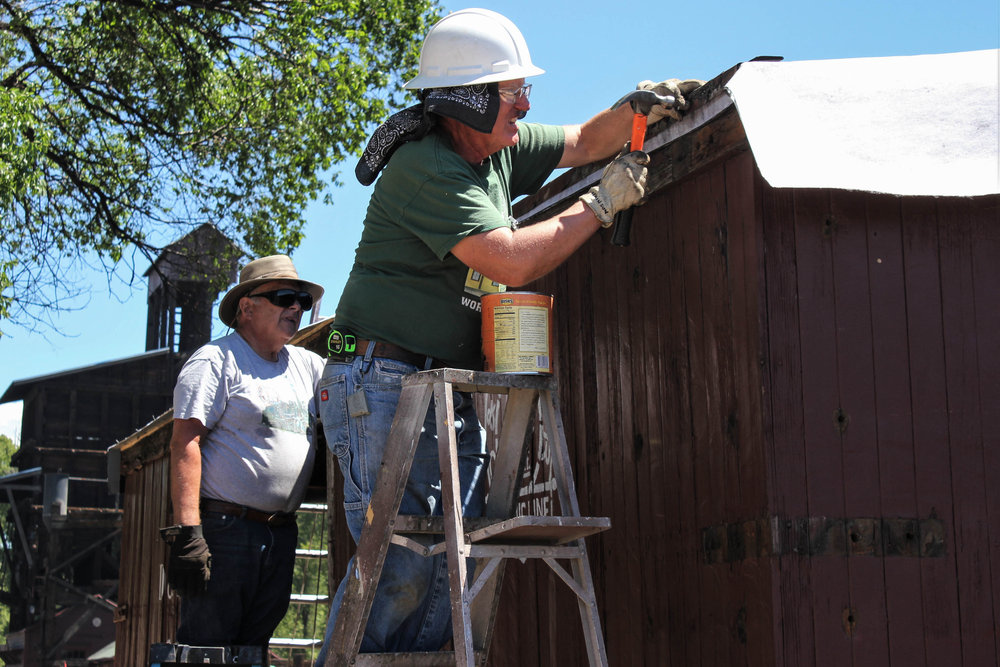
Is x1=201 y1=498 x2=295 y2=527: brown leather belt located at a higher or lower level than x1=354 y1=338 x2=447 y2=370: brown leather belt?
lower

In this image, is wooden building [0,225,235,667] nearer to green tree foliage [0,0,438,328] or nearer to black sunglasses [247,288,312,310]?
green tree foliage [0,0,438,328]

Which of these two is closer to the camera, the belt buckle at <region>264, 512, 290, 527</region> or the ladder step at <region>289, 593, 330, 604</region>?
the belt buckle at <region>264, 512, 290, 527</region>

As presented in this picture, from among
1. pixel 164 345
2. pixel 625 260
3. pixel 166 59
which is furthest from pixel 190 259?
pixel 164 345

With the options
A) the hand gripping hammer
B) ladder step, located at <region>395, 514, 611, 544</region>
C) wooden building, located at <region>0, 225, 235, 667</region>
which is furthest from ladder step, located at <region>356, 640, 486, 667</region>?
wooden building, located at <region>0, 225, 235, 667</region>

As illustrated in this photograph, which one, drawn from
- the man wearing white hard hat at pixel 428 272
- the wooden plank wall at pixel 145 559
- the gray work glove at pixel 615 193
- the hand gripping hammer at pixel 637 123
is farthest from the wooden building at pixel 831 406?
the wooden plank wall at pixel 145 559

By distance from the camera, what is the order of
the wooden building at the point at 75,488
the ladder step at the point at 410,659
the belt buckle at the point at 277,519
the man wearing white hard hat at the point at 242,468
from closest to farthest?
the ladder step at the point at 410,659 → the man wearing white hard hat at the point at 242,468 → the belt buckle at the point at 277,519 → the wooden building at the point at 75,488

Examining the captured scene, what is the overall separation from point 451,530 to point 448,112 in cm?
137

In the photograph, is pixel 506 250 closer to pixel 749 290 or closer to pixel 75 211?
pixel 749 290

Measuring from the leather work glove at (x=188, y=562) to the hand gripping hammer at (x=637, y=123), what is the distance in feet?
7.04

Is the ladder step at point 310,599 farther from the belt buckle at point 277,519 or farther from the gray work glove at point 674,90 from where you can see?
the gray work glove at point 674,90

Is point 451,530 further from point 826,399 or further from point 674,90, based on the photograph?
point 674,90

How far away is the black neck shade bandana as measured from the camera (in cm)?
370

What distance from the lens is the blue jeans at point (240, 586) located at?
4.80m

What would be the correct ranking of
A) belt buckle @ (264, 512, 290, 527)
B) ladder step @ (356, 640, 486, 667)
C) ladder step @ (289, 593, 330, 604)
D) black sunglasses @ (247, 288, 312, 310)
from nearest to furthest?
ladder step @ (356, 640, 486, 667) < belt buckle @ (264, 512, 290, 527) < black sunglasses @ (247, 288, 312, 310) < ladder step @ (289, 593, 330, 604)
